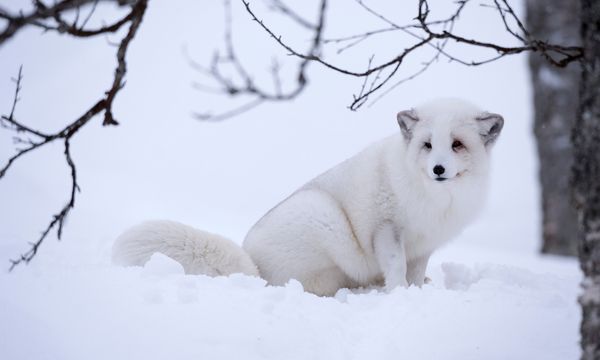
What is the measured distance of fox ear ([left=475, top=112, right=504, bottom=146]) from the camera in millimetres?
3414

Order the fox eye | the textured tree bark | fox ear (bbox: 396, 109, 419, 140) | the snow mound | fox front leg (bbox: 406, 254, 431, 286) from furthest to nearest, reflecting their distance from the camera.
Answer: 1. the textured tree bark
2. fox front leg (bbox: 406, 254, 431, 286)
3. fox ear (bbox: 396, 109, 419, 140)
4. the fox eye
5. the snow mound

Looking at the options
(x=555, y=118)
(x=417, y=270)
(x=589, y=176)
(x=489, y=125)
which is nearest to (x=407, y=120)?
(x=489, y=125)

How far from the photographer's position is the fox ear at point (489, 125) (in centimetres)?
341

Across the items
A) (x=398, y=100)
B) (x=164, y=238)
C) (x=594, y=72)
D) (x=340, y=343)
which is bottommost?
(x=340, y=343)

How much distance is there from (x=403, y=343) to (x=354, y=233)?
144 cm

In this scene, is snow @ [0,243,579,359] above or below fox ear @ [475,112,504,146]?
below

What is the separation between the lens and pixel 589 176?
154cm

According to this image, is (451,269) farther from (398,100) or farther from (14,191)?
(398,100)

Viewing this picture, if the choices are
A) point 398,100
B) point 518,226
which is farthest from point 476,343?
point 398,100

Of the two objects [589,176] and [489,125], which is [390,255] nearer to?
[489,125]

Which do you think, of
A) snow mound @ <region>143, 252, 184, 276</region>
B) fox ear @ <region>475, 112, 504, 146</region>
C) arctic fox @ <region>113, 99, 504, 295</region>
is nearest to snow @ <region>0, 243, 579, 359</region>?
snow mound @ <region>143, 252, 184, 276</region>

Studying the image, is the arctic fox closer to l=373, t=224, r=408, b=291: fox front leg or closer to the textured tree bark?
l=373, t=224, r=408, b=291: fox front leg

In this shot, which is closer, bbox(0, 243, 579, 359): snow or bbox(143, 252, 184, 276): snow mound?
bbox(0, 243, 579, 359): snow

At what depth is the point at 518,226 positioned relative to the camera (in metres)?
11.4
